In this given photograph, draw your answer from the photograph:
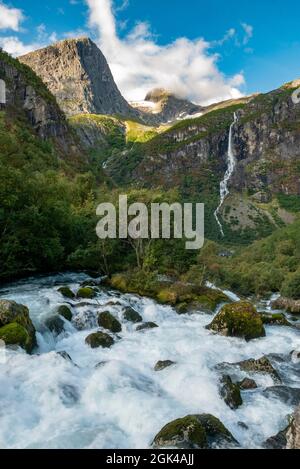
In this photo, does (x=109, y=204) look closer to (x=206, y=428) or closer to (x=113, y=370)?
(x=113, y=370)

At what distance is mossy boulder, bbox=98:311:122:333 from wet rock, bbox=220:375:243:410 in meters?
10.0

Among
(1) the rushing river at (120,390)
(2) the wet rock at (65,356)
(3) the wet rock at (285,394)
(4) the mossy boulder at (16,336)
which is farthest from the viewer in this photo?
(2) the wet rock at (65,356)

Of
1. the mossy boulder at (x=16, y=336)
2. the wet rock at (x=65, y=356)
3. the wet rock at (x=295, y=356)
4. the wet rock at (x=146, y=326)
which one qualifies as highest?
the mossy boulder at (x=16, y=336)

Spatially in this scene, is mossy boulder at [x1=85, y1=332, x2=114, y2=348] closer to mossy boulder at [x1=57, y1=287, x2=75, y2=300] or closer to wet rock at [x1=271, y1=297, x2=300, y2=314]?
mossy boulder at [x1=57, y1=287, x2=75, y2=300]

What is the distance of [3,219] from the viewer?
34656mm

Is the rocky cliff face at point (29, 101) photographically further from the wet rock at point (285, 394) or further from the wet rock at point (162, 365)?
the wet rock at point (285, 394)

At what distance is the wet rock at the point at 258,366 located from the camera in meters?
20.3

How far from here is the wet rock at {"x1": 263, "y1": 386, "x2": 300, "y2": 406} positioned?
57.0 ft

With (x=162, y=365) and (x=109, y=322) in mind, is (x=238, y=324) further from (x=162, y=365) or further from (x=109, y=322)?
(x=162, y=365)

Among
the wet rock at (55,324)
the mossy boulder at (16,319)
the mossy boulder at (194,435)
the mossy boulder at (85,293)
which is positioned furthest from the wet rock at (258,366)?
the mossy boulder at (85,293)

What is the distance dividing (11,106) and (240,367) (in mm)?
99580

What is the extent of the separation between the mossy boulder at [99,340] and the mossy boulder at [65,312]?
3465mm

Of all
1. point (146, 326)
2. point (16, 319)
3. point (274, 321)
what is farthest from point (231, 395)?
point (274, 321)

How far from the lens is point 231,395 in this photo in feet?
55.0
